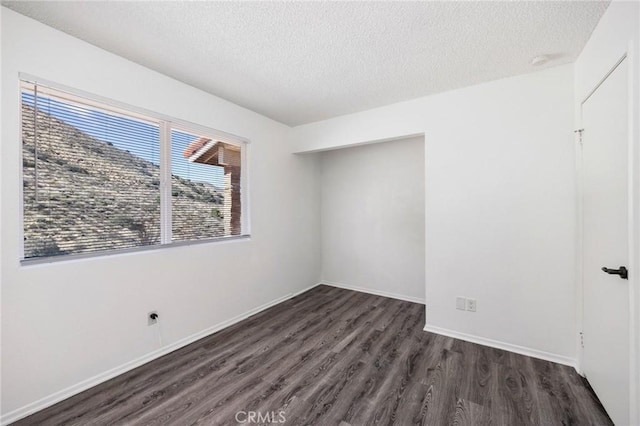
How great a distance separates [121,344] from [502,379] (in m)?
3.07

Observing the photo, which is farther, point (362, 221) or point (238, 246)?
point (362, 221)

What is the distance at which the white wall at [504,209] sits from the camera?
222 cm

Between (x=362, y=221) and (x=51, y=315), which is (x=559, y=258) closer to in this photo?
(x=362, y=221)

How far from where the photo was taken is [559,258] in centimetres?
222

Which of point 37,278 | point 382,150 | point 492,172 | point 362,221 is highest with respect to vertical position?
point 382,150

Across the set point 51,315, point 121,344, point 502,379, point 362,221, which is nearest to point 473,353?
point 502,379

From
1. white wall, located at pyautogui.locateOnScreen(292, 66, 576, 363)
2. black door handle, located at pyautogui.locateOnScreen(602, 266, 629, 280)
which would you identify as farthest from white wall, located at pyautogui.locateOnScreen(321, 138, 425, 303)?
black door handle, located at pyautogui.locateOnScreen(602, 266, 629, 280)

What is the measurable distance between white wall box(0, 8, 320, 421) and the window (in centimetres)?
12

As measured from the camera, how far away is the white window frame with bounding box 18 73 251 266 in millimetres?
1770

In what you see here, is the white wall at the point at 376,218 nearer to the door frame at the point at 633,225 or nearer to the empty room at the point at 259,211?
the empty room at the point at 259,211

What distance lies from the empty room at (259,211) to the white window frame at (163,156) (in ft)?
0.06

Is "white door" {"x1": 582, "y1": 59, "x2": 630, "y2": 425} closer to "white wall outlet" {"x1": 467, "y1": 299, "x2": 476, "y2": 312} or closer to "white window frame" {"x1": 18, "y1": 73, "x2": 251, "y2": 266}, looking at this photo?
"white wall outlet" {"x1": 467, "y1": 299, "x2": 476, "y2": 312}

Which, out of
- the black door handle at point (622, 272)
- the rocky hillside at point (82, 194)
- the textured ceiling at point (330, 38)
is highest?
the textured ceiling at point (330, 38)

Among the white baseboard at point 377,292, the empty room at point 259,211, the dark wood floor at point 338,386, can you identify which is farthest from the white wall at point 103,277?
the white baseboard at point 377,292
